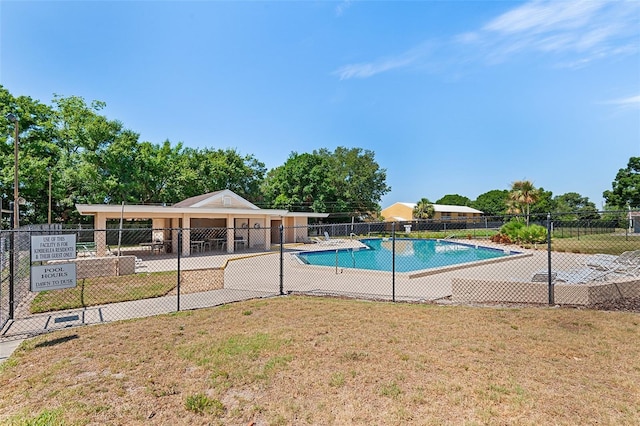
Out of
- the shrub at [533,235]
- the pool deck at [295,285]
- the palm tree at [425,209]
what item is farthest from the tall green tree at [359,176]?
the pool deck at [295,285]

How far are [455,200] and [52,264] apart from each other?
226 feet

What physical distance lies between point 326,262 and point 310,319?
1072 cm

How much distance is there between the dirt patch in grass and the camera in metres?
2.77

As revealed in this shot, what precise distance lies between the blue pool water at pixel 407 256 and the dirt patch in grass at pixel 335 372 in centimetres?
924

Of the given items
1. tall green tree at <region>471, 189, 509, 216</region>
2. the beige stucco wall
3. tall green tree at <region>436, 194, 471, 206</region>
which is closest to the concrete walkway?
the beige stucco wall

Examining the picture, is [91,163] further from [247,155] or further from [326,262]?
[326,262]

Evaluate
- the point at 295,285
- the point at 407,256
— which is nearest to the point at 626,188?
the point at 407,256

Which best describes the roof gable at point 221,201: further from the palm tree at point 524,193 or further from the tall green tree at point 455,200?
the tall green tree at point 455,200

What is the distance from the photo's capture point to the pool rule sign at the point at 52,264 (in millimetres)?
5402

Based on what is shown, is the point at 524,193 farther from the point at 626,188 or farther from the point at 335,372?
the point at 335,372

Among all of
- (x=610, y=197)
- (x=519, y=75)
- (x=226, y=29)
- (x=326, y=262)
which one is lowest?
(x=326, y=262)

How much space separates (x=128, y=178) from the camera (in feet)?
83.9

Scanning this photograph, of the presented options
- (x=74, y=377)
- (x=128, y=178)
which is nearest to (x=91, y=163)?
(x=128, y=178)

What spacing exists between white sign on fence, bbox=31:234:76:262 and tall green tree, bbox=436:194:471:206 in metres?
67.5
